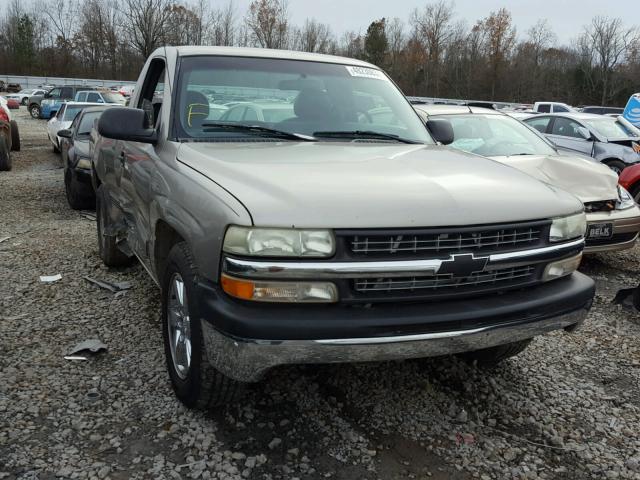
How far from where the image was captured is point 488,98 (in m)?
60.6

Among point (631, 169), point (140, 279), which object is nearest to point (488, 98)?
point (631, 169)

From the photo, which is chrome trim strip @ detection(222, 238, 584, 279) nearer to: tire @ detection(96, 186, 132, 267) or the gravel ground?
the gravel ground

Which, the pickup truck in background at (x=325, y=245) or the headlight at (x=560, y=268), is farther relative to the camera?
the headlight at (x=560, y=268)

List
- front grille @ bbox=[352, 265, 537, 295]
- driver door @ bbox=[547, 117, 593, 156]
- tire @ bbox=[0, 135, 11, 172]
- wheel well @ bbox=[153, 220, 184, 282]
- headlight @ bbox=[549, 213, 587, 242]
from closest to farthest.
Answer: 1. front grille @ bbox=[352, 265, 537, 295]
2. headlight @ bbox=[549, 213, 587, 242]
3. wheel well @ bbox=[153, 220, 184, 282]
4. driver door @ bbox=[547, 117, 593, 156]
5. tire @ bbox=[0, 135, 11, 172]

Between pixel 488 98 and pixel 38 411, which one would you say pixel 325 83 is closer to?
pixel 38 411

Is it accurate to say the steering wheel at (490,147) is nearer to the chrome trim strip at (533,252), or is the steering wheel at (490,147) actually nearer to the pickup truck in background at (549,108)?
the chrome trim strip at (533,252)

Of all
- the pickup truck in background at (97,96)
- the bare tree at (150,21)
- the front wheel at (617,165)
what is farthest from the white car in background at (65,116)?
the bare tree at (150,21)

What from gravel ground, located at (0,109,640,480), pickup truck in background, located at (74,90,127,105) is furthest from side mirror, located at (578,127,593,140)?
pickup truck in background, located at (74,90,127,105)

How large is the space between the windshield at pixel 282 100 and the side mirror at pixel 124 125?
19 centimetres

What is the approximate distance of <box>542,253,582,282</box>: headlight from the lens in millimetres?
2729

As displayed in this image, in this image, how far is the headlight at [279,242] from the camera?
87.6 inches

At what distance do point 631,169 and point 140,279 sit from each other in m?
6.41

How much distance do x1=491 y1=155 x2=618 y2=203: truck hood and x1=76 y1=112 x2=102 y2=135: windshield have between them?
21.7 feet

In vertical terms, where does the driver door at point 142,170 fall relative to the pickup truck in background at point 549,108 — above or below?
below
